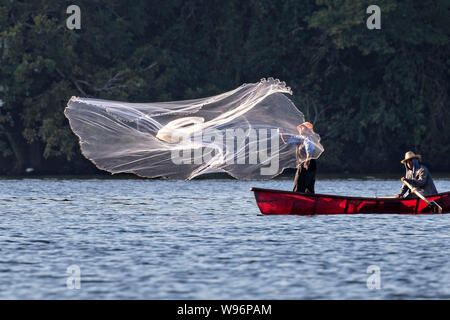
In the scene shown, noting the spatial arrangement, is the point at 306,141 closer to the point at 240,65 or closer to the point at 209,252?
the point at 209,252

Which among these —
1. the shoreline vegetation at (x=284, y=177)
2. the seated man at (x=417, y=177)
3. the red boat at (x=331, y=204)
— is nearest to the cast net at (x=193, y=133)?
the red boat at (x=331, y=204)

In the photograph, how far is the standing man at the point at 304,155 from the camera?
24.7 metres

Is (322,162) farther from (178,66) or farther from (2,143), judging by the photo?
(2,143)

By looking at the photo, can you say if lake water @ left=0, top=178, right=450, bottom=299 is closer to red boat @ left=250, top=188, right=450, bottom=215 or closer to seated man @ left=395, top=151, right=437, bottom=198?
red boat @ left=250, top=188, right=450, bottom=215

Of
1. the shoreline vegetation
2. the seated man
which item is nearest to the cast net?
the seated man

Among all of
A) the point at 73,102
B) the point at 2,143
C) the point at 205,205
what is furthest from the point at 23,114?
the point at 73,102

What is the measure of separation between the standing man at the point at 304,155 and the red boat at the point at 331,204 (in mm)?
581

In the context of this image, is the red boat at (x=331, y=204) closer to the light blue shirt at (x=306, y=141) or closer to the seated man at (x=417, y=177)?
the seated man at (x=417, y=177)

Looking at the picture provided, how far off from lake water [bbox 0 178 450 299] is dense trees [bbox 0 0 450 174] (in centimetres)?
1979

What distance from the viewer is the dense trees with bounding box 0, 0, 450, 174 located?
170 feet

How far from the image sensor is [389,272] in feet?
56.5

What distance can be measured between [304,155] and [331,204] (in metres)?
1.29

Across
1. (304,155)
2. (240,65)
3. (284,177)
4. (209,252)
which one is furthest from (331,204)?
(240,65)

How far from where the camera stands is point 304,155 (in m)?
25.2
